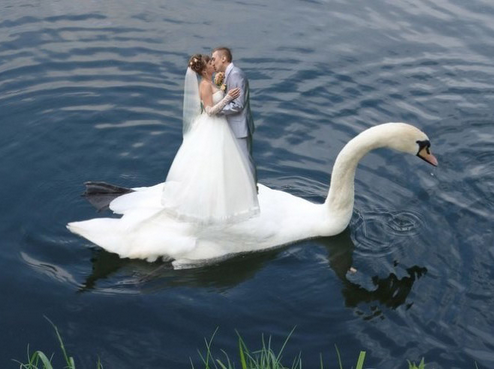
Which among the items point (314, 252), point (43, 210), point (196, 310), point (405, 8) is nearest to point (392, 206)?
point (314, 252)

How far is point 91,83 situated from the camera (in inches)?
561

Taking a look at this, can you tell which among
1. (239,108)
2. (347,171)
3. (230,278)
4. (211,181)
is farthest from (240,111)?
(230,278)

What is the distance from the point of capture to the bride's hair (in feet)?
31.8

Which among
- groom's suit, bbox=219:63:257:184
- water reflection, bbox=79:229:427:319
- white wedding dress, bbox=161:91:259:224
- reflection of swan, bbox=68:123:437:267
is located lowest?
water reflection, bbox=79:229:427:319

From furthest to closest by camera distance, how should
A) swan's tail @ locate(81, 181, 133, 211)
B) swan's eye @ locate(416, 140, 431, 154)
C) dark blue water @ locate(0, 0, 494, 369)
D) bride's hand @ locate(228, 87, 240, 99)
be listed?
swan's eye @ locate(416, 140, 431, 154), swan's tail @ locate(81, 181, 133, 211), bride's hand @ locate(228, 87, 240, 99), dark blue water @ locate(0, 0, 494, 369)

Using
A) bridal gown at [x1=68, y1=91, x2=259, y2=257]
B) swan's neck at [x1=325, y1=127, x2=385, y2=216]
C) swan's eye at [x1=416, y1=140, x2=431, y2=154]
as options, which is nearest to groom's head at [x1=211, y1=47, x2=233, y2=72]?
bridal gown at [x1=68, y1=91, x2=259, y2=257]

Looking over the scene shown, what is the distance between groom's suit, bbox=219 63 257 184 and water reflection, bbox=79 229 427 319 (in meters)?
1.07

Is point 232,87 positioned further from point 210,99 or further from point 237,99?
point 210,99

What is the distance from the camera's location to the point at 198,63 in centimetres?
970

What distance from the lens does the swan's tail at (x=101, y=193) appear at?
10812 millimetres

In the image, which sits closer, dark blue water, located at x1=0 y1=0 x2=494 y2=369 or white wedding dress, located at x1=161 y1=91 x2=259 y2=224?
dark blue water, located at x1=0 y1=0 x2=494 y2=369

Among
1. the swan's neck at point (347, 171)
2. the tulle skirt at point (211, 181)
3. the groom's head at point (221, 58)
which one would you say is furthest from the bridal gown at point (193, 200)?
the swan's neck at point (347, 171)

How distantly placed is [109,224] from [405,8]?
8.35 m

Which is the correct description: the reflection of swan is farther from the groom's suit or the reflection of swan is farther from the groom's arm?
the groom's arm
